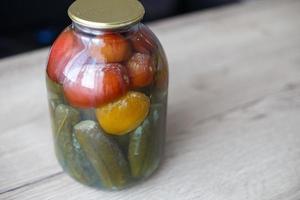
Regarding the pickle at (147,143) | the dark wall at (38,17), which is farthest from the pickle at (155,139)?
the dark wall at (38,17)

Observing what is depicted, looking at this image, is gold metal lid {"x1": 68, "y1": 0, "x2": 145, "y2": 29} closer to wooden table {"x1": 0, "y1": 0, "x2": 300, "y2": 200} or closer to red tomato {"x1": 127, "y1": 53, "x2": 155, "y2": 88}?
red tomato {"x1": 127, "y1": 53, "x2": 155, "y2": 88}

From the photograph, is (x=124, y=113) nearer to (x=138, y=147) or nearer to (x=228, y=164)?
(x=138, y=147)

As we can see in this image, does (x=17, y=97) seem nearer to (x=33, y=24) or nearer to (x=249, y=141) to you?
(x=249, y=141)

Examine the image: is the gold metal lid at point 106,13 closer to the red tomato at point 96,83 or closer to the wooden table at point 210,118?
the red tomato at point 96,83

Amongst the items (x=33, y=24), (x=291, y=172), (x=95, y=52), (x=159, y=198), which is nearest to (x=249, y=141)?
(x=291, y=172)

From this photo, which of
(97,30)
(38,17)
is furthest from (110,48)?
Answer: (38,17)

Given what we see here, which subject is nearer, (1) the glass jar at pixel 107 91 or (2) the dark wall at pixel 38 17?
(1) the glass jar at pixel 107 91
